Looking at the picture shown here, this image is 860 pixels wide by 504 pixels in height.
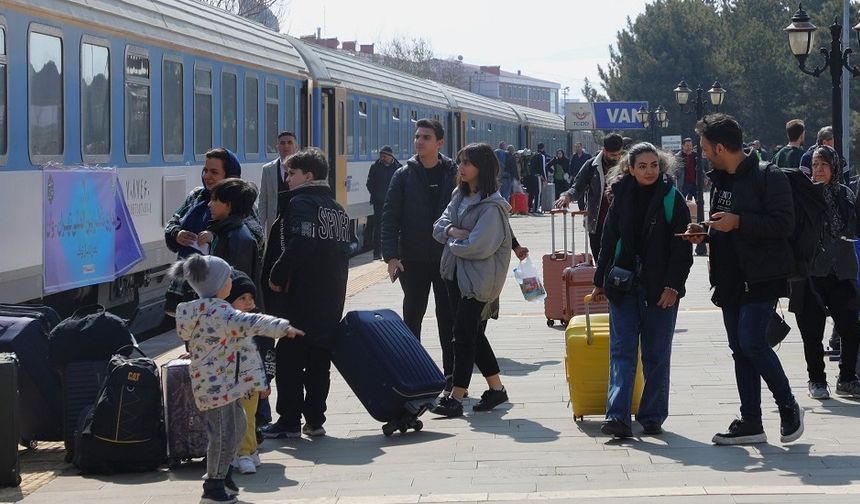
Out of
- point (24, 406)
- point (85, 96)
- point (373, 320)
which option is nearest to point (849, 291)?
point (373, 320)

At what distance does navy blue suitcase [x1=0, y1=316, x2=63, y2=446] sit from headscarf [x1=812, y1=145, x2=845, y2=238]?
16.2 ft

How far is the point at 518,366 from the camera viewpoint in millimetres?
11781

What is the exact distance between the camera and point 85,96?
12.5 metres

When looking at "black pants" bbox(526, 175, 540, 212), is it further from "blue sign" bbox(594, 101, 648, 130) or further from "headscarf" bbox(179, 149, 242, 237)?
"headscarf" bbox(179, 149, 242, 237)

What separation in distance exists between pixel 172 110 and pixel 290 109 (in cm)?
636

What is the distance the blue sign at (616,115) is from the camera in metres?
49.0

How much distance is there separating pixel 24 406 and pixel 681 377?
456 centimetres

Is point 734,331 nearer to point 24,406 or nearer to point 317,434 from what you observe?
point 317,434

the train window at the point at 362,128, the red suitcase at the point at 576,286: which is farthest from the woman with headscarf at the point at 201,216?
the train window at the point at 362,128

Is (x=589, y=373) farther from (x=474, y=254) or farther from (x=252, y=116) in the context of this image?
(x=252, y=116)

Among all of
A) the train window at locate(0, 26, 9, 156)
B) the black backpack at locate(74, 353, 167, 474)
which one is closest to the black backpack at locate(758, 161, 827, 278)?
the black backpack at locate(74, 353, 167, 474)

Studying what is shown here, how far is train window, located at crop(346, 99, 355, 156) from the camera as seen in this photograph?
25.9 metres

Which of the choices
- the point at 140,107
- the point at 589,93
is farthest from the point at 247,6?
the point at 140,107

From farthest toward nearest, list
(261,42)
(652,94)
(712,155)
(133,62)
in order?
(652,94) → (261,42) → (133,62) → (712,155)
